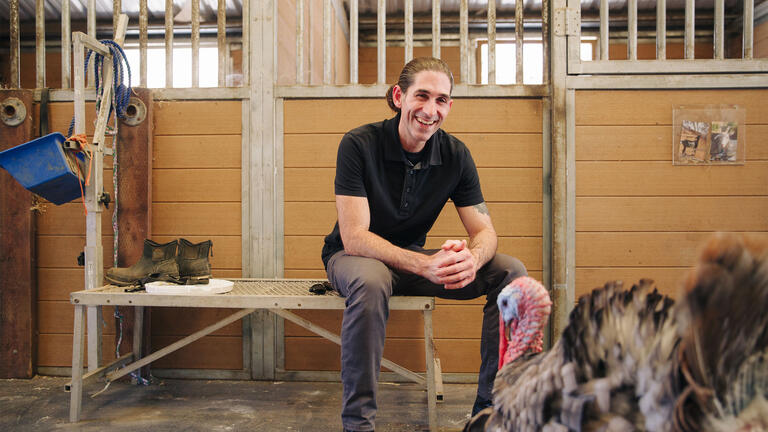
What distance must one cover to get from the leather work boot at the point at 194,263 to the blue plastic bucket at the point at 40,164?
1.72 ft

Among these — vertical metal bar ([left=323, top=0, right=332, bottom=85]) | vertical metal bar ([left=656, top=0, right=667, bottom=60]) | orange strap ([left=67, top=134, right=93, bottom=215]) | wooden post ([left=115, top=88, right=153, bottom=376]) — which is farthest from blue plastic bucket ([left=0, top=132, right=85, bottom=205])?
vertical metal bar ([left=656, top=0, right=667, bottom=60])

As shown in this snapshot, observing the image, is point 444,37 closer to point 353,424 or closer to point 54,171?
point 54,171

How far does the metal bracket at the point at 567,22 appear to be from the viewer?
231 cm

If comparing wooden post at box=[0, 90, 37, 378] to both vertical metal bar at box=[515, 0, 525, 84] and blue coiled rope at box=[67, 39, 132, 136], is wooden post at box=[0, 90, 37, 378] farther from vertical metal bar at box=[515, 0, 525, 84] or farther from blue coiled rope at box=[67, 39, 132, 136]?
vertical metal bar at box=[515, 0, 525, 84]

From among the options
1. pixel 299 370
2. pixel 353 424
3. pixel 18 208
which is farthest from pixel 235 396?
pixel 18 208

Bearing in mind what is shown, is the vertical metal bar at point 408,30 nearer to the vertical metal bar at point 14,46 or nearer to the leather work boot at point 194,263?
the leather work boot at point 194,263

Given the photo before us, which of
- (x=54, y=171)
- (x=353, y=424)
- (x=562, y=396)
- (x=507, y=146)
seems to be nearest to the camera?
(x=562, y=396)

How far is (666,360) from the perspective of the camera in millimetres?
773

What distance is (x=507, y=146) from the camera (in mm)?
2357

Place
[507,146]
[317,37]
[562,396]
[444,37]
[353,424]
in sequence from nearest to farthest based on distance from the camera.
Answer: [562,396] → [353,424] → [507,146] → [317,37] → [444,37]

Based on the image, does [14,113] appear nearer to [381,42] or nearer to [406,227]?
[381,42]

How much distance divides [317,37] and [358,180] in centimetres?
275

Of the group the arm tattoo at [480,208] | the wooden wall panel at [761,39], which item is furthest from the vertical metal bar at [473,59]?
the arm tattoo at [480,208]

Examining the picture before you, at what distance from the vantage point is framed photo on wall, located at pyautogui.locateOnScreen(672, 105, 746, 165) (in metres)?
2.28
